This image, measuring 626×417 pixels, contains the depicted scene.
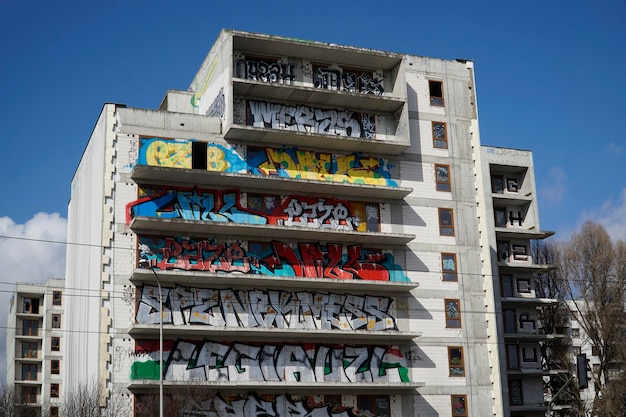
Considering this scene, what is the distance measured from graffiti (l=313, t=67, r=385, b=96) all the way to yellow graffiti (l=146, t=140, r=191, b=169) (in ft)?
31.9

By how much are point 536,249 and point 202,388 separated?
41.0 metres

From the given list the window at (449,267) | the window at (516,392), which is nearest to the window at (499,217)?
the window at (516,392)

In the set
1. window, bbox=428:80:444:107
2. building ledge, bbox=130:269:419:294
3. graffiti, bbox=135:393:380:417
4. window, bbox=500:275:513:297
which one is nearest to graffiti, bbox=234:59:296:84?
window, bbox=428:80:444:107

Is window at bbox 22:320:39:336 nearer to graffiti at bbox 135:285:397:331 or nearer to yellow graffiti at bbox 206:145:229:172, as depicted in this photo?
graffiti at bbox 135:285:397:331

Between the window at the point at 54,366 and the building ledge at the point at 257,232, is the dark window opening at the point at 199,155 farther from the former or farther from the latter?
the window at the point at 54,366

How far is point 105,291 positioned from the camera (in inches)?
1961

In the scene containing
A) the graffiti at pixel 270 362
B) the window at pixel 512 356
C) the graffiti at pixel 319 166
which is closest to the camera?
the graffiti at pixel 270 362

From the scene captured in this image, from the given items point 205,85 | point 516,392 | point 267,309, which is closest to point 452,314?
point 267,309

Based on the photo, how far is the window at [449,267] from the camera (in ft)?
187

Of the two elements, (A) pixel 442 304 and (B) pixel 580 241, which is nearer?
(A) pixel 442 304

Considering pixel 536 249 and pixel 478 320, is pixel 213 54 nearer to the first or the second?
pixel 478 320

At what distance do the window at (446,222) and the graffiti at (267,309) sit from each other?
5818 mm

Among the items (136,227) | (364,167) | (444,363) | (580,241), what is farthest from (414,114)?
(580,241)

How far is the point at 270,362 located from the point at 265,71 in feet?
58.2
